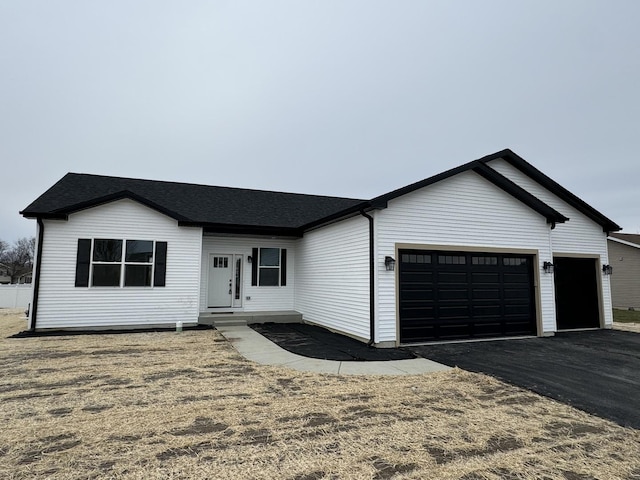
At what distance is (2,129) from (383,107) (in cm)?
1844

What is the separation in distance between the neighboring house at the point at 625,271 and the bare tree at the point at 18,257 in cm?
6555

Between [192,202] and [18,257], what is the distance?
61330 millimetres

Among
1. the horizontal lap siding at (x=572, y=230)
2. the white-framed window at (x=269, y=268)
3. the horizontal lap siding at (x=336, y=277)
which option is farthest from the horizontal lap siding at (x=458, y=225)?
the white-framed window at (x=269, y=268)

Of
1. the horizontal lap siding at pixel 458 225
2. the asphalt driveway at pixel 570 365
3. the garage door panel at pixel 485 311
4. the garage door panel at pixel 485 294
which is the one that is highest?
the horizontal lap siding at pixel 458 225

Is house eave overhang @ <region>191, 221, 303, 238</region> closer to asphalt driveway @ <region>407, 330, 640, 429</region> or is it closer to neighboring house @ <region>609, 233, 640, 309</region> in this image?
asphalt driveway @ <region>407, 330, 640, 429</region>

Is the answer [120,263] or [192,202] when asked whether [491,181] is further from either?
[120,263]

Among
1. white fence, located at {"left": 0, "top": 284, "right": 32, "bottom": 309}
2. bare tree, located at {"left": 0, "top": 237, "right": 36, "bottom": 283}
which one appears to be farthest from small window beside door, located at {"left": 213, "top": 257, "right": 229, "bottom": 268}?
bare tree, located at {"left": 0, "top": 237, "right": 36, "bottom": 283}

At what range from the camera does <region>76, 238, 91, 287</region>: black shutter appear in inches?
401

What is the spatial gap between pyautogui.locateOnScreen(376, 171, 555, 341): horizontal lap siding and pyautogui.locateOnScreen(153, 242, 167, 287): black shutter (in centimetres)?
663

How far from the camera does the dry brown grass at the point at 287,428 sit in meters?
2.93

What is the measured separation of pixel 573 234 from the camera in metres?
12.2

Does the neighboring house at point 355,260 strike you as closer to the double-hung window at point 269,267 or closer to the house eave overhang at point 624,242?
the double-hung window at point 269,267

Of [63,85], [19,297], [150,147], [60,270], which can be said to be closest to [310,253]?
[60,270]

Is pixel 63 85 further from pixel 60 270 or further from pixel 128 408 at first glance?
pixel 128 408
